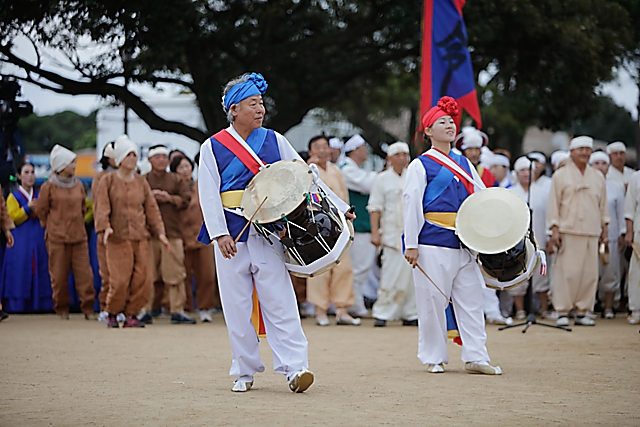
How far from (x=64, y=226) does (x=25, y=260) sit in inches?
47.4

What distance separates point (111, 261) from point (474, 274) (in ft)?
16.0

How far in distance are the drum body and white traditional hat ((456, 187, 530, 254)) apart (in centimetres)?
123

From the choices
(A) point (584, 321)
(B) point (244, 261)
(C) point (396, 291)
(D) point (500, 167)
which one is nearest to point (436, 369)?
(B) point (244, 261)

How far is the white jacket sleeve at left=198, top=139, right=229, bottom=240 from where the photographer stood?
19.5 ft

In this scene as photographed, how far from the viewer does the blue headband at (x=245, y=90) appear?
619 cm

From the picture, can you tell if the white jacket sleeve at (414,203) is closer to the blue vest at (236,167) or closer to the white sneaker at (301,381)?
the blue vest at (236,167)

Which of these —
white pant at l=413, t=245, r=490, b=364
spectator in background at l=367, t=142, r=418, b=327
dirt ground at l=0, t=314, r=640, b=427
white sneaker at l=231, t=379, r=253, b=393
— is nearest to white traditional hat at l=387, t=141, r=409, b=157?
spectator in background at l=367, t=142, r=418, b=327

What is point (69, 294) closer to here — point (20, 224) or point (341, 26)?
point (20, 224)

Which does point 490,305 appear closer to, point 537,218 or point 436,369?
point 537,218

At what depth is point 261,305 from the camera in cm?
611

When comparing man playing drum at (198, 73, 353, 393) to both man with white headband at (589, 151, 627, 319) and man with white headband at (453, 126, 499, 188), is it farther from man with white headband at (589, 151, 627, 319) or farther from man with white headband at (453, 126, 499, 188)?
man with white headband at (589, 151, 627, 319)

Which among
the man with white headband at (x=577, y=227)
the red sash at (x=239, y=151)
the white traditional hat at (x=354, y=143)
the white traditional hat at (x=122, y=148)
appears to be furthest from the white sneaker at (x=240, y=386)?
the white traditional hat at (x=354, y=143)

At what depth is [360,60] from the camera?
61.3 feet

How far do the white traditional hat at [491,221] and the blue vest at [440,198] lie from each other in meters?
0.15
